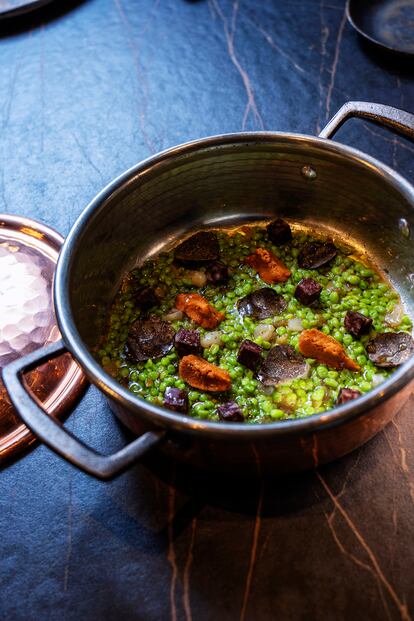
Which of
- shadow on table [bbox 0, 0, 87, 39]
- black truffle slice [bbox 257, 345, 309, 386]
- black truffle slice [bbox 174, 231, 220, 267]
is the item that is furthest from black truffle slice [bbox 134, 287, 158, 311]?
shadow on table [bbox 0, 0, 87, 39]

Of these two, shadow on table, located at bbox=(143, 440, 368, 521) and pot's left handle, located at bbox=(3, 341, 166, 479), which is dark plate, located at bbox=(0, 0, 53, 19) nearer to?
pot's left handle, located at bbox=(3, 341, 166, 479)

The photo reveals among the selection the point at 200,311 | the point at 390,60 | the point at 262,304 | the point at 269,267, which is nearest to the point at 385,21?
the point at 390,60

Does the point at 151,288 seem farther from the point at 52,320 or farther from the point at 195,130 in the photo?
the point at 195,130

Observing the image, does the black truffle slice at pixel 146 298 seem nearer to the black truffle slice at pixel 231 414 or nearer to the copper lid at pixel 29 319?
the copper lid at pixel 29 319

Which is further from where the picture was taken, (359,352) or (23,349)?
(23,349)

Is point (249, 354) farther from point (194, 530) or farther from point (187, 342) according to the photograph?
point (194, 530)

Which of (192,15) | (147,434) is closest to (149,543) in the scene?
(147,434)

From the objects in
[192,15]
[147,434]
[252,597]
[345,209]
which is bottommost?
[252,597]
